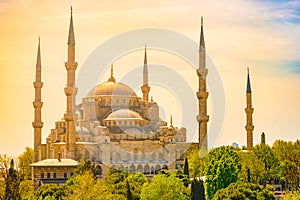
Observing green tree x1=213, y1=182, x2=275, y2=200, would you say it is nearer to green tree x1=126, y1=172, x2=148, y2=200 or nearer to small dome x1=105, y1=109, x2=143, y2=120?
green tree x1=126, y1=172, x2=148, y2=200

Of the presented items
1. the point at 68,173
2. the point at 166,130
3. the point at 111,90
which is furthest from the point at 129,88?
the point at 68,173

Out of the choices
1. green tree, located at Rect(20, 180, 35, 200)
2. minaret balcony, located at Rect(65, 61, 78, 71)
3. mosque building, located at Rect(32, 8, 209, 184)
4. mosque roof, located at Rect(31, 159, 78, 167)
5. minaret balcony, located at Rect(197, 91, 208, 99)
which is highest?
minaret balcony, located at Rect(65, 61, 78, 71)

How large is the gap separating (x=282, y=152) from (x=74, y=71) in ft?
46.3

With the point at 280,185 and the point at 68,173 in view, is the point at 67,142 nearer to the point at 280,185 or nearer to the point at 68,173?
the point at 68,173

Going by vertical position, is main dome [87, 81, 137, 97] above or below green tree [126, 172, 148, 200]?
above

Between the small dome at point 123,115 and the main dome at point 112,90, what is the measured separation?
8.01ft

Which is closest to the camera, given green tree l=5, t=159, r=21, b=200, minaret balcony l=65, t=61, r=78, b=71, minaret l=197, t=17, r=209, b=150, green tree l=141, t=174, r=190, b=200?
green tree l=5, t=159, r=21, b=200

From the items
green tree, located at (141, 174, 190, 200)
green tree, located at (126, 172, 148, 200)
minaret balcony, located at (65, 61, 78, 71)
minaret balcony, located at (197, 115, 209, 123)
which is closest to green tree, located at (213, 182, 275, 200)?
green tree, located at (141, 174, 190, 200)

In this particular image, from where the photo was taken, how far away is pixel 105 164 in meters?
42.2

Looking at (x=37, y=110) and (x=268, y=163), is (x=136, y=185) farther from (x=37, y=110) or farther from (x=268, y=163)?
(x=37, y=110)

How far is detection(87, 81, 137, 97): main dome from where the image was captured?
49.0 meters

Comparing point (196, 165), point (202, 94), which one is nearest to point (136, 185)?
point (196, 165)

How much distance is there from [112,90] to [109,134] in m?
5.63

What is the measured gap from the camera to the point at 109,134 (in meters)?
44.4
